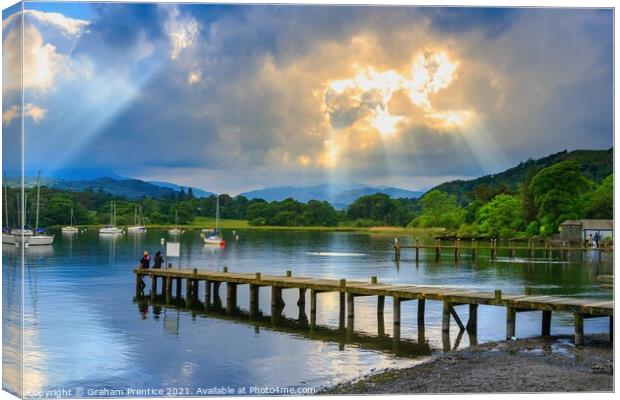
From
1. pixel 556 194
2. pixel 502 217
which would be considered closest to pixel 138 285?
pixel 556 194

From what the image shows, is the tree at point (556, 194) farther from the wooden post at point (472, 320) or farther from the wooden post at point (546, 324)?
the wooden post at point (546, 324)

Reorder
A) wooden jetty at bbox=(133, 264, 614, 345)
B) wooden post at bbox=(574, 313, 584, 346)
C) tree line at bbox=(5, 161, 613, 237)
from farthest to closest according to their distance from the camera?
tree line at bbox=(5, 161, 613, 237), wooden jetty at bbox=(133, 264, 614, 345), wooden post at bbox=(574, 313, 584, 346)

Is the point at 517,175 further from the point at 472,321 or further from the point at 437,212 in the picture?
the point at 472,321

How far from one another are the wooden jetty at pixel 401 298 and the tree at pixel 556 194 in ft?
71.7

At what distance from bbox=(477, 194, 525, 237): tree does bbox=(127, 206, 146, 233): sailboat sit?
88.4 ft

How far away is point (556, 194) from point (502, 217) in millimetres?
15800


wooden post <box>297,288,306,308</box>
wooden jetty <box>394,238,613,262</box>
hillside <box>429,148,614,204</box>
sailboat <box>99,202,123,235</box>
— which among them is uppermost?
hillside <box>429,148,614,204</box>

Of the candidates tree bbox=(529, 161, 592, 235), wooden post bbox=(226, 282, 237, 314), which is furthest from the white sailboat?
tree bbox=(529, 161, 592, 235)

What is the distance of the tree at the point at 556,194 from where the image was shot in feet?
148

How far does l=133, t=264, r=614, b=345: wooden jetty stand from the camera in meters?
17.5

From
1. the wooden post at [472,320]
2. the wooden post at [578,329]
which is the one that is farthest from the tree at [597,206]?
the wooden post at [578,329]

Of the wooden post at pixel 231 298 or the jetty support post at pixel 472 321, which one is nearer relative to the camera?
the jetty support post at pixel 472 321

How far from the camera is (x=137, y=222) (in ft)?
197

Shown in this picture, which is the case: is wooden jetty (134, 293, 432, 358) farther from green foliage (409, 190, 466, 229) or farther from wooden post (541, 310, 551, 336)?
green foliage (409, 190, 466, 229)
